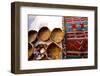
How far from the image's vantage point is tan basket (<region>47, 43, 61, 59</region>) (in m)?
1.39

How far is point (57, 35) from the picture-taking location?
4.63ft

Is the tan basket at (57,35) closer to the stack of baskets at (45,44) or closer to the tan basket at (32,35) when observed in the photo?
the stack of baskets at (45,44)

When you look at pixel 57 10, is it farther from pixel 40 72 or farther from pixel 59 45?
pixel 40 72

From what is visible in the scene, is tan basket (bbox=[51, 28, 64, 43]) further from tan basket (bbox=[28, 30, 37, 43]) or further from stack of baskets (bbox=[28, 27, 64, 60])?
tan basket (bbox=[28, 30, 37, 43])

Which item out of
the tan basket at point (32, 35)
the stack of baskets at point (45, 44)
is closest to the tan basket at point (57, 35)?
the stack of baskets at point (45, 44)

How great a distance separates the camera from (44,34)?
Result: 138cm

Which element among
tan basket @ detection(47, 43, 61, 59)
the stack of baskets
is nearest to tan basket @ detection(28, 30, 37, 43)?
the stack of baskets

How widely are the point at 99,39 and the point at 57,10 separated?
0.35m

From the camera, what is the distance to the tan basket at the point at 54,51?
1391 mm

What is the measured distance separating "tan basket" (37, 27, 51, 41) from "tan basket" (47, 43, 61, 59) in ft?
0.17

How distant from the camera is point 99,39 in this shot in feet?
5.10

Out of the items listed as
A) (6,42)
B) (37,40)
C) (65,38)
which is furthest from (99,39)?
(6,42)

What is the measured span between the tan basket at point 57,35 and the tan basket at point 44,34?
27 mm

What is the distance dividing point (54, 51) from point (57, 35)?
0.09 metres
